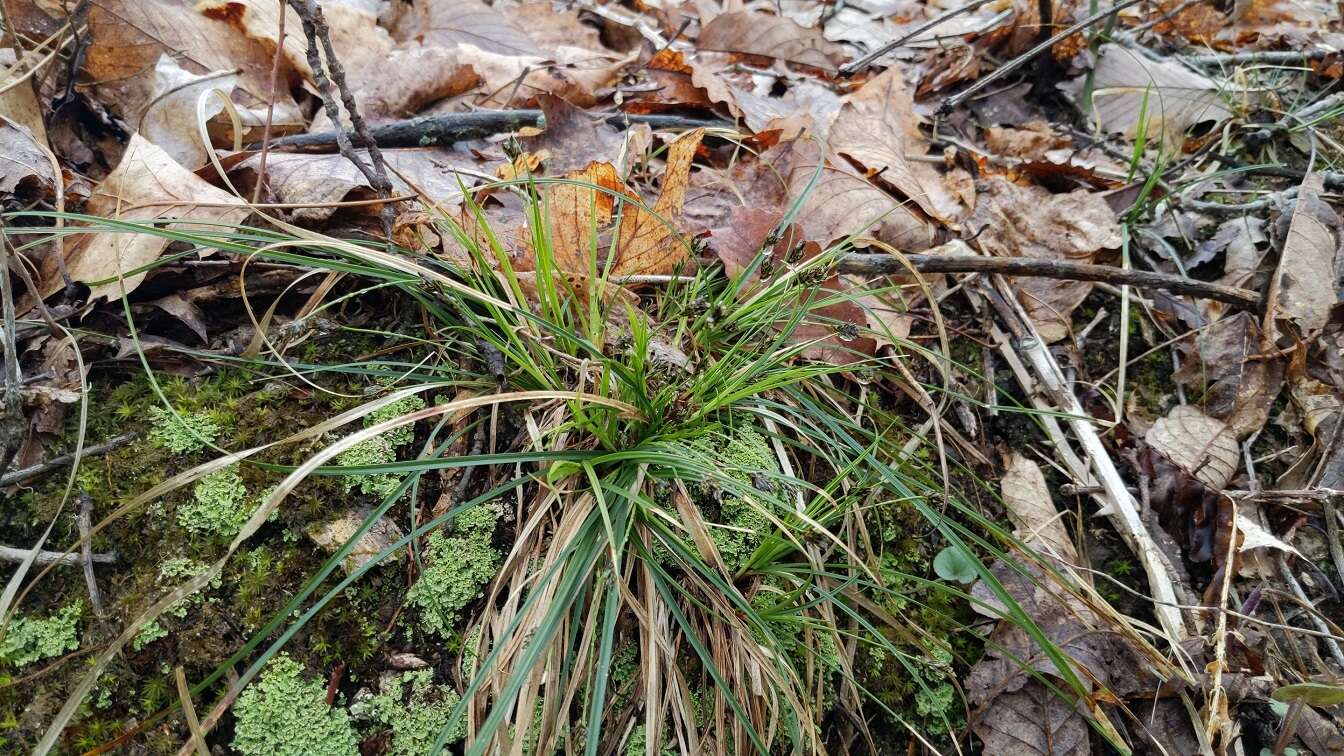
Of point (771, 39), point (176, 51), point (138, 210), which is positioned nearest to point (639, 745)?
point (138, 210)

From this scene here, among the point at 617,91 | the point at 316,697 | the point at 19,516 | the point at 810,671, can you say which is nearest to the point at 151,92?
the point at 19,516

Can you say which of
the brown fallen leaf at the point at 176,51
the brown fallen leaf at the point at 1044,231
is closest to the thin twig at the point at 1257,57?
the brown fallen leaf at the point at 1044,231

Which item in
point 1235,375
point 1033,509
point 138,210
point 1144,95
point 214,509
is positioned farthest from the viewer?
point 1144,95

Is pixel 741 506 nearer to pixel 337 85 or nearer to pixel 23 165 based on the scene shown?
pixel 337 85

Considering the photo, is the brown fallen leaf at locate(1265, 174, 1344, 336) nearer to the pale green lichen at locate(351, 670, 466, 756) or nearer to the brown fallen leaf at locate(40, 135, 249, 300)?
the pale green lichen at locate(351, 670, 466, 756)

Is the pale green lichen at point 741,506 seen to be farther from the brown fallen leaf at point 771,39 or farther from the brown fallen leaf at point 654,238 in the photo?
the brown fallen leaf at point 771,39

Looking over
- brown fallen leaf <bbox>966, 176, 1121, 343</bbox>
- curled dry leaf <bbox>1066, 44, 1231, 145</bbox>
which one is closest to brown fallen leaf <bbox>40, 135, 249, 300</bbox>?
brown fallen leaf <bbox>966, 176, 1121, 343</bbox>
